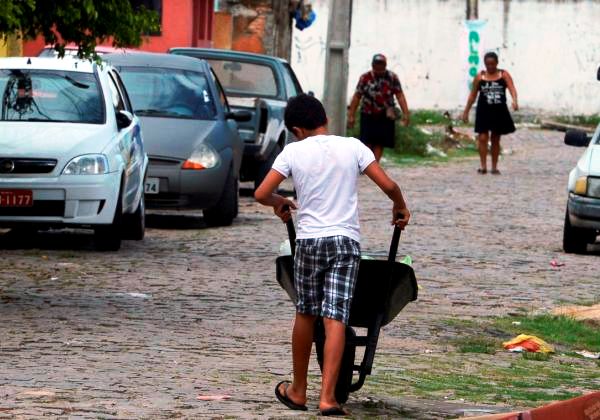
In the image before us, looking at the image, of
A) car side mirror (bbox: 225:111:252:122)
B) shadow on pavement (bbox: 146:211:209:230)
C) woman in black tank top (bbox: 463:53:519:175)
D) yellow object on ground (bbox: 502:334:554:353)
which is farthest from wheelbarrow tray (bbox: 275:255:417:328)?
woman in black tank top (bbox: 463:53:519:175)

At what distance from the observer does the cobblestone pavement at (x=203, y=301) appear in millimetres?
8086

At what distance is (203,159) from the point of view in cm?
1731

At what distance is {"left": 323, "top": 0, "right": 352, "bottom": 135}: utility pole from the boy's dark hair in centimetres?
1953

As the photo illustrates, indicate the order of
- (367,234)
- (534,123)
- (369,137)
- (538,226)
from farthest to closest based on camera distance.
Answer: (534,123)
(369,137)
(538,226)
(367,234)

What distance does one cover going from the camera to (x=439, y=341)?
34.4 feet

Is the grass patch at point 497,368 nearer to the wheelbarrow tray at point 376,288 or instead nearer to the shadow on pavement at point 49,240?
the wheelbarrow tray at point 376,288

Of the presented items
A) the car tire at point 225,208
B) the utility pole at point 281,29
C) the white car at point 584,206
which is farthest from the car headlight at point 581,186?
the utility pole at point 281,29

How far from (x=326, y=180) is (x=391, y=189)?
307mm

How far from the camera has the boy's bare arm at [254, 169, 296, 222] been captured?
25.3 feet

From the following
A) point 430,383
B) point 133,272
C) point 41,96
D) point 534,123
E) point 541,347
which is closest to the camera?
point 430,383

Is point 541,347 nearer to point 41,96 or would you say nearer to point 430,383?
point 430,383

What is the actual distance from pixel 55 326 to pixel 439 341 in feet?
7.84

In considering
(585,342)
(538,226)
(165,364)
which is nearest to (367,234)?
(538,226)

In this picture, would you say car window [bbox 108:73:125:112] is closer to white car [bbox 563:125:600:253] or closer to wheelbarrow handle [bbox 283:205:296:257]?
white car [bbox 563:125:600:253]
